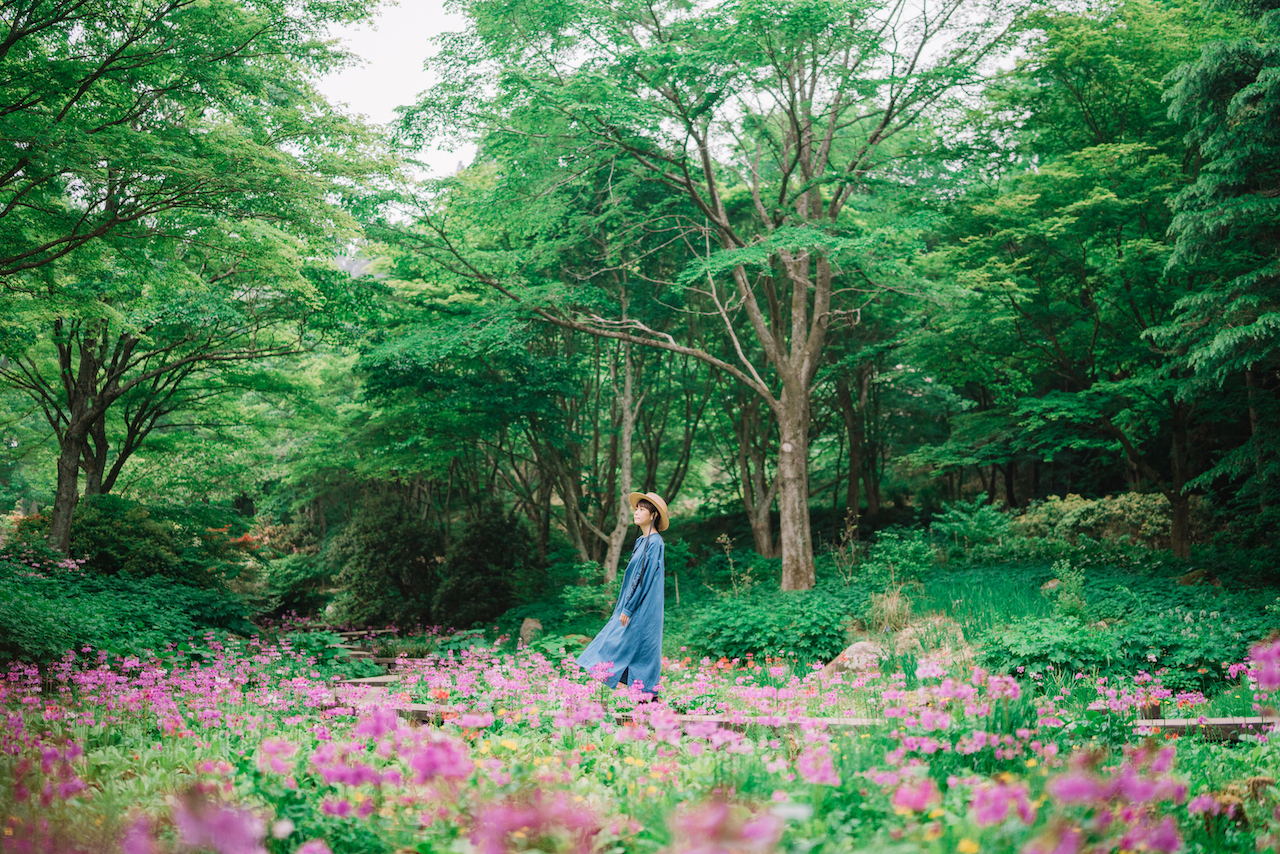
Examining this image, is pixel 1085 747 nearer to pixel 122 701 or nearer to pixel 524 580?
pixel 122 701

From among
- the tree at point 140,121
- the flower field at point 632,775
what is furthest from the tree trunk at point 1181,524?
the tree at point 140,121

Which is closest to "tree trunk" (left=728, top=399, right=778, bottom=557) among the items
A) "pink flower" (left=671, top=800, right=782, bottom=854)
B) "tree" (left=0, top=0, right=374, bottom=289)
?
"tree" (left=0, top=0, right=374, bottom=289)

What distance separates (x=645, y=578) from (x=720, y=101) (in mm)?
7342

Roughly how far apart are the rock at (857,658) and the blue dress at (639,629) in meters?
2.14

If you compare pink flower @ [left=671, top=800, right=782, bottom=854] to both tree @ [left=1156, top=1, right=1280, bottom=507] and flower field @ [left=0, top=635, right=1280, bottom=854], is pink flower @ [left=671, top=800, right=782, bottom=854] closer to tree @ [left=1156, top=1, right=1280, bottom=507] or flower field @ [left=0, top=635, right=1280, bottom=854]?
flower field @ [left=0, top=635, right=1280, bottom=854]

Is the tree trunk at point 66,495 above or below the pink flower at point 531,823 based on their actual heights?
above

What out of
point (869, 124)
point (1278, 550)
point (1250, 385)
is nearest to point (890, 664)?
point (1278, 550)

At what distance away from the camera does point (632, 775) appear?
9.48ft

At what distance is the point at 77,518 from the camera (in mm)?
11078

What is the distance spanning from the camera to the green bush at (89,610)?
20.4 ft

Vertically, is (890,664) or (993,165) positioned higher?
(993,165)

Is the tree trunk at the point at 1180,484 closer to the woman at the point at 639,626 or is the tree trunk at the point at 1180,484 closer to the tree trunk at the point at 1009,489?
the tree trunk at the point at 1009,489

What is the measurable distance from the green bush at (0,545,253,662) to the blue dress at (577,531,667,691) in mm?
4347

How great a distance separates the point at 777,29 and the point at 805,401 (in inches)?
200
